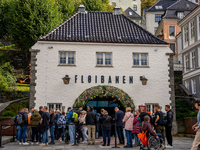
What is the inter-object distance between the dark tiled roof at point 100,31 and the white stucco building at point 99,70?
73 mm

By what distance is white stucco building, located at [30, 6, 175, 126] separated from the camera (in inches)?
736

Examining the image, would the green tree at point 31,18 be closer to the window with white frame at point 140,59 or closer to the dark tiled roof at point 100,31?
the dark tiled roof at point 100,31

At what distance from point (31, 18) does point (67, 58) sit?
44.3ft

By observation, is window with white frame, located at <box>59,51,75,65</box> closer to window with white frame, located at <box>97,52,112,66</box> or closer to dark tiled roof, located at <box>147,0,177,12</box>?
window with white frame, located at <box>97,52,112,66</box>

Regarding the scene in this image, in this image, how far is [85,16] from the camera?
2272cm

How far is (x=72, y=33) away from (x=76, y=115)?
8208 millimetres

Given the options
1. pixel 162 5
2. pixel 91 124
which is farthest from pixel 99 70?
pixel 162 5

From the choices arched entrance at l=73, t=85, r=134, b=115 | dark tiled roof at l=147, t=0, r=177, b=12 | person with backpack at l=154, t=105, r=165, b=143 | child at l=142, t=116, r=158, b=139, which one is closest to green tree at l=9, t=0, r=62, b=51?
arched entrance at l=73, t=85, r=134, b=115

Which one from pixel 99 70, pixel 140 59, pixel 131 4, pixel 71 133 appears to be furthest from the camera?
pixel 131 4

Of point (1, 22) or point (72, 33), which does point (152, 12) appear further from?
point (72, 33)

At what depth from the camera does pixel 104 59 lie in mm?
19766

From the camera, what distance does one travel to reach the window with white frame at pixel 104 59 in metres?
19.7

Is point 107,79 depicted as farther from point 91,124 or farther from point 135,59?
point 91,124

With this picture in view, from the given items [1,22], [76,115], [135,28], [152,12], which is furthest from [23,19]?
[152,12]
